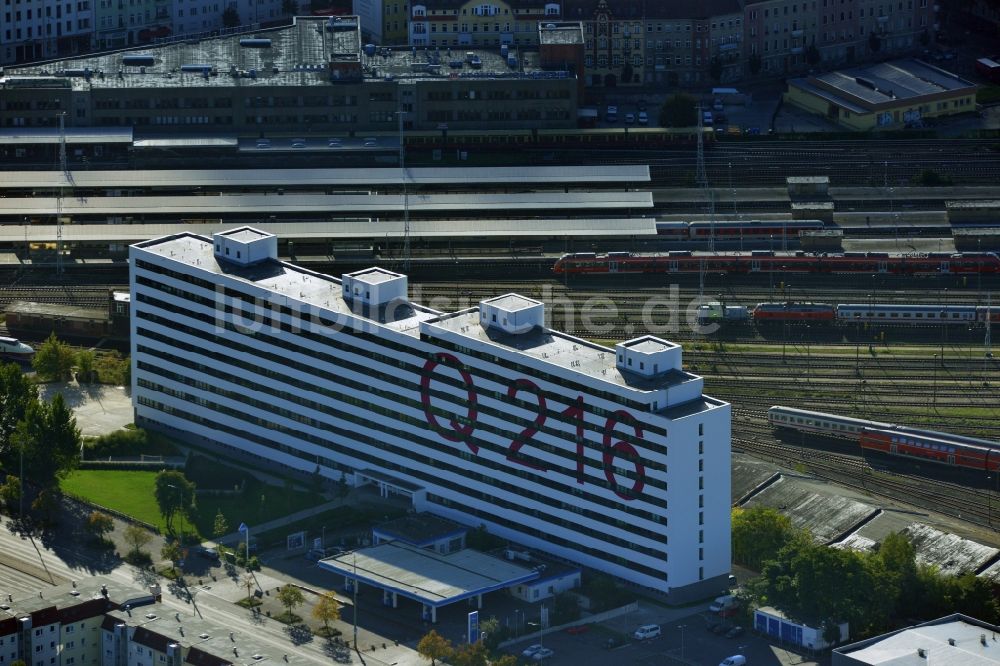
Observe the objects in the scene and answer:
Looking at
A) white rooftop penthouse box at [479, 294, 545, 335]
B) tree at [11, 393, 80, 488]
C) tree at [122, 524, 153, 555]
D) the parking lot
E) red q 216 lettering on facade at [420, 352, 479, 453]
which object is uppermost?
white rooftop penthouse box at [479, 294, 545, 335]

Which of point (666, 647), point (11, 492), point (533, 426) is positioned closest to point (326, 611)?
point (533, 426)

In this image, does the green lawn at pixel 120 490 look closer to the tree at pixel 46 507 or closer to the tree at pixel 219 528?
the tree at pixel 46 507

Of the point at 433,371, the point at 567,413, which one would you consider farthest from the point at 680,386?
the point at 433,371

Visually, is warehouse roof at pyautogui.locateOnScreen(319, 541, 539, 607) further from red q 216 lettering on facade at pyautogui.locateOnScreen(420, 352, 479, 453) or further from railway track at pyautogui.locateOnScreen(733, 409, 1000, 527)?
railway track at pyautogui.locateOnScreen(733, 409, 1000, 527)

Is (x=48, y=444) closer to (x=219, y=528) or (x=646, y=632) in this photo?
(x=219, y=528)

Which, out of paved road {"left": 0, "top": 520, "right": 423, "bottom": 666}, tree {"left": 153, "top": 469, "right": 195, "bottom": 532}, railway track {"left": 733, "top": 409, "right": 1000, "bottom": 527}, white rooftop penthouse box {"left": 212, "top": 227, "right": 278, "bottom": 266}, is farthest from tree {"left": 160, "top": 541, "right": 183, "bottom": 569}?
railway track {"left": 733, "top": 409, "right": 1000, "bottom": 527}

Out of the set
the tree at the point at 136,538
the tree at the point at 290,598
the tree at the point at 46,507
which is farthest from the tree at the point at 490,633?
the tree at the point at 46,507
